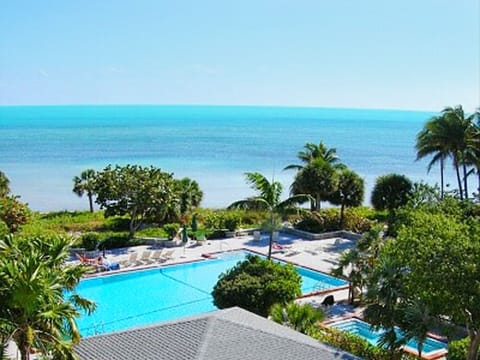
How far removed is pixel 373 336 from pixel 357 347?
337 cm

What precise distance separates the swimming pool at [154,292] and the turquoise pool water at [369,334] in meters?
3.64

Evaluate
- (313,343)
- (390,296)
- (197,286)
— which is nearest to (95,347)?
(313,343)

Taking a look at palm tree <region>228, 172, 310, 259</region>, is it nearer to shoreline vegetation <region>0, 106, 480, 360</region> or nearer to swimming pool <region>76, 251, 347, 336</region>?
shoreline vegetation <region>0, 106, 480, 360</region>

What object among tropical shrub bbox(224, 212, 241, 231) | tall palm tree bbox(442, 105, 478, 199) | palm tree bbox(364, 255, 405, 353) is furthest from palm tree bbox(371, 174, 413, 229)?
palm tree bbox(364, 255, 405, 353)

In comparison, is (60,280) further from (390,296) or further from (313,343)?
(390,296)

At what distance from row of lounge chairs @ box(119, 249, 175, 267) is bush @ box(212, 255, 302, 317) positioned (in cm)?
798

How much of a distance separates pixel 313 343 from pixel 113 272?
523 inches

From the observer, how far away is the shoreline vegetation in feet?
33.6

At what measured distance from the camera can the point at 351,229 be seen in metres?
30.8

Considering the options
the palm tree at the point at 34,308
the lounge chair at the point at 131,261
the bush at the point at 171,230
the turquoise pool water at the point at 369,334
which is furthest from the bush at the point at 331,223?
the palm tree at the point at 34,308

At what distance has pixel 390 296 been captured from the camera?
13008 mm

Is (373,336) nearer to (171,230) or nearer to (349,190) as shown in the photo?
(171,230)

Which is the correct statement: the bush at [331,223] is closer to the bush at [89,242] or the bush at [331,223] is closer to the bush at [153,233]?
the bush at [153,233]

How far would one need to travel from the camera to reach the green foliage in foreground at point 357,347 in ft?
43.4
